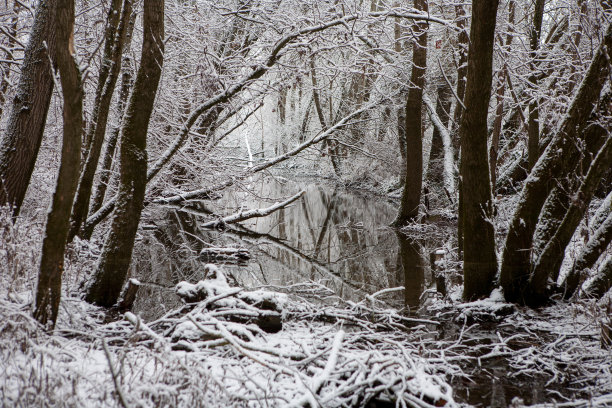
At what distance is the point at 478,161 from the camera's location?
5836 millimetres

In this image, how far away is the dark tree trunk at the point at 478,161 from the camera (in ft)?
18.4

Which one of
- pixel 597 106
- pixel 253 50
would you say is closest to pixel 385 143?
pixel 253 50

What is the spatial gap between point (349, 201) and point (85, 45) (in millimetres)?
12643

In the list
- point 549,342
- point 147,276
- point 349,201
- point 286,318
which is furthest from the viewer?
point 349,201

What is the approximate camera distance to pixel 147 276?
8250mm

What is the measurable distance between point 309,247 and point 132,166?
6.71 metres

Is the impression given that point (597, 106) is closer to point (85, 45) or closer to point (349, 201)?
point (85, 45)

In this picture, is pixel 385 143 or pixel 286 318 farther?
pixel 385 143

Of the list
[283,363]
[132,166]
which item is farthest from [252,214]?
[283,363]

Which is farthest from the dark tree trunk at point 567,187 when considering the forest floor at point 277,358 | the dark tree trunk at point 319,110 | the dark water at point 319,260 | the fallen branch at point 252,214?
the fallen branch at point 252,214

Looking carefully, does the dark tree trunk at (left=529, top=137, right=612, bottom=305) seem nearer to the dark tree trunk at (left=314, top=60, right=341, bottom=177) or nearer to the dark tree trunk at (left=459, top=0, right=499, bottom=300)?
the dark tree trunk at (left=459, top=0, right=499, bottom=300)

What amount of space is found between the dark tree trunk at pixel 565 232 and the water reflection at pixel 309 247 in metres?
1.66

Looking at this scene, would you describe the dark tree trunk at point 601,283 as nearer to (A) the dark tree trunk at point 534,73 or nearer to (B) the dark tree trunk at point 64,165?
(A) the dark tree trunk at point 534,73

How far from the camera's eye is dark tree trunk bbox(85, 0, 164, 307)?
547 centimetres
